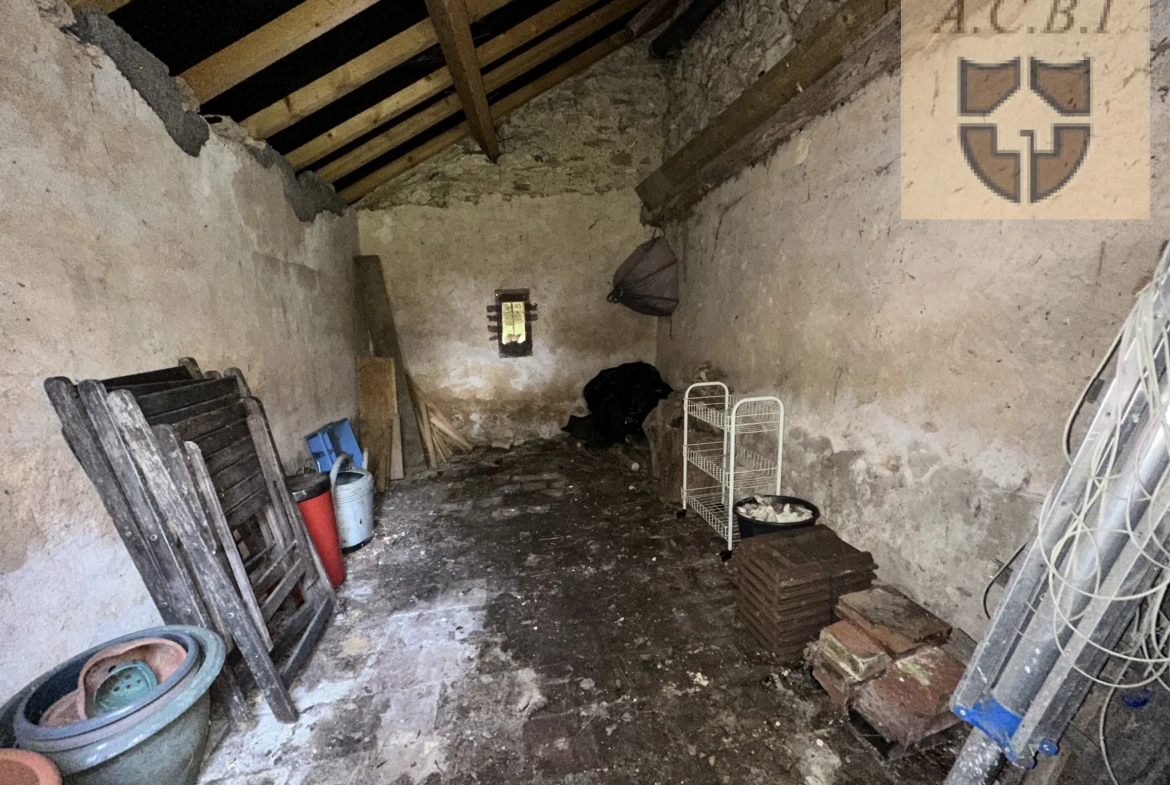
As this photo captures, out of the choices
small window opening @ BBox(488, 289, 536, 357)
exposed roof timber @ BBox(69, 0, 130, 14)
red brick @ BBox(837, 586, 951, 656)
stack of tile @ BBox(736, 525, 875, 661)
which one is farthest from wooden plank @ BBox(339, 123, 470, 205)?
red brick @ BBox(837, 586, 951, 656)

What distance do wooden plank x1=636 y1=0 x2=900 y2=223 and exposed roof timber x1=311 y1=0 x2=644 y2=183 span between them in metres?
1.20

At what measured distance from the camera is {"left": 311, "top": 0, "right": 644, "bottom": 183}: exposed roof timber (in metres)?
3.44

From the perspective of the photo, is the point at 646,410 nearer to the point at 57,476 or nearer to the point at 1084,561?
the point at 1084,561

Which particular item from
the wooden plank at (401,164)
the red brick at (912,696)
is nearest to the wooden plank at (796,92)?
the wooden plank at (401,164)

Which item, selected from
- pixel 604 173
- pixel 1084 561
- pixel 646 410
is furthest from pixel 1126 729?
pixel 604 173

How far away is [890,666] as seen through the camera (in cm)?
158

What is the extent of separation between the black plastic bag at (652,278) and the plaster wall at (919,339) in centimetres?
140

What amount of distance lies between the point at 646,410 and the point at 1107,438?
3482 millimetres

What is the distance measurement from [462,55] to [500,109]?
1.88 metres

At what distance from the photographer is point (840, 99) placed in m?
2.23

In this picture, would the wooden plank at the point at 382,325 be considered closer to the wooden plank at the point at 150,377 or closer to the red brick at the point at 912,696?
the wooden plank at the point at 150,377

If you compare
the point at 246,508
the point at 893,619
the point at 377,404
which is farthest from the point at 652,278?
the point at 246,508

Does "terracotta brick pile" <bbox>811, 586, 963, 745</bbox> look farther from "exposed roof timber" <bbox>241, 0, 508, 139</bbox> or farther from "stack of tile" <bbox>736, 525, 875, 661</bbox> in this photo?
"exposed roof timber" <bbox>241, 0, 508, 139</bbox>

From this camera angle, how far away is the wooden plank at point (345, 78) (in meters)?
2.45
